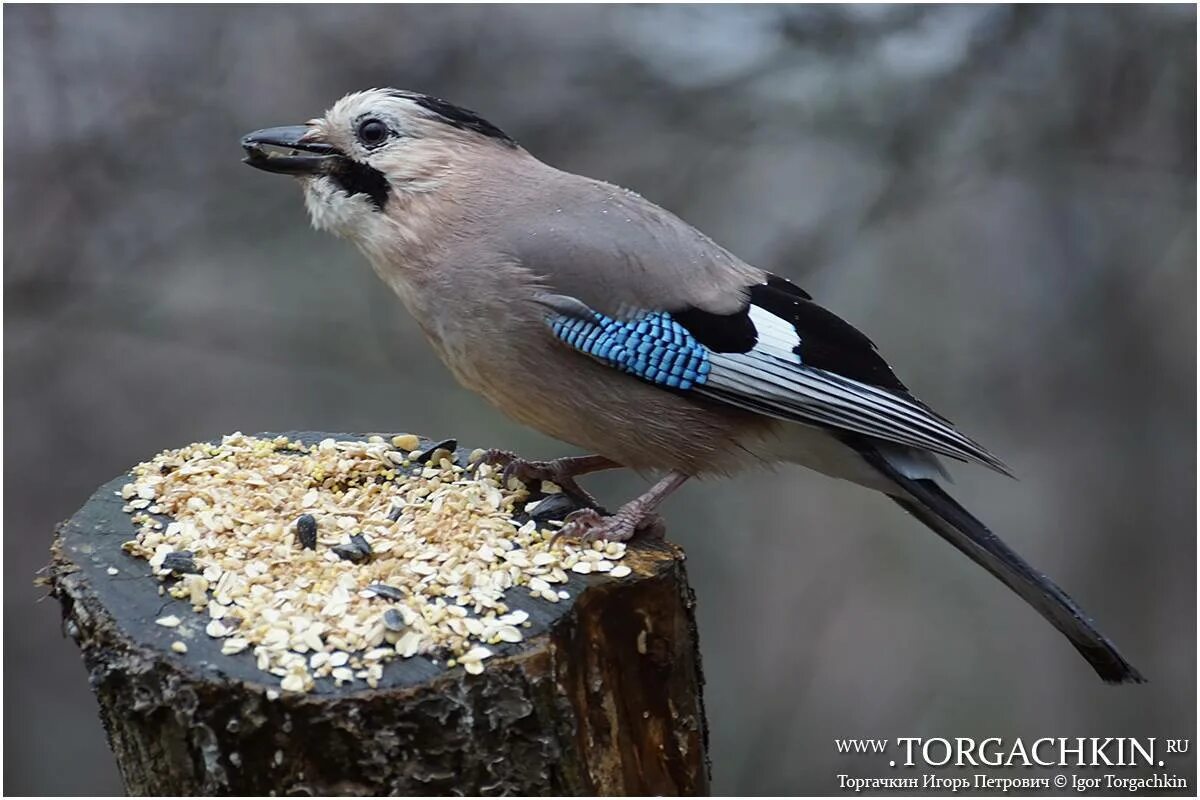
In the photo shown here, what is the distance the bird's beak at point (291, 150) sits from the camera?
9.18ft

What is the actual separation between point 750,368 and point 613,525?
0.45 metres

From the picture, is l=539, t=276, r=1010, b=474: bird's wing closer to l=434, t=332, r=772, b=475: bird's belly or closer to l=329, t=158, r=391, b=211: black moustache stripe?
l=434, t=332, r=772, b=475: bird's belly

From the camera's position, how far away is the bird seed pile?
2.07 meters

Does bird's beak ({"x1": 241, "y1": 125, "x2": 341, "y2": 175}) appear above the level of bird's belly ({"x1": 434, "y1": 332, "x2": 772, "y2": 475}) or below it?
above

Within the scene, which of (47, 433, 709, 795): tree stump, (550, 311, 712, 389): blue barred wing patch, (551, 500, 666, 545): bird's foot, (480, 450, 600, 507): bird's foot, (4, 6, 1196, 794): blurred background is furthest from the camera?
(4, 6, 1196, 794): blurred background

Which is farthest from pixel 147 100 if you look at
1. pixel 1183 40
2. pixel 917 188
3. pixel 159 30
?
pixel 1183 40

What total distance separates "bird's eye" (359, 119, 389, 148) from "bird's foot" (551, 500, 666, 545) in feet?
3.16

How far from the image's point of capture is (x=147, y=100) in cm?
416

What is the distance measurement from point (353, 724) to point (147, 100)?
9.51 ft

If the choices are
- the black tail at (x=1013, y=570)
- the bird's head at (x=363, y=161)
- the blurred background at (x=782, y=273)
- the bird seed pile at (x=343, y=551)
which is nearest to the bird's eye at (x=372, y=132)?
the bird's head at (x=363, y=161)

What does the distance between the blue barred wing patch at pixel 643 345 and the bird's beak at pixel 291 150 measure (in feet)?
2.19

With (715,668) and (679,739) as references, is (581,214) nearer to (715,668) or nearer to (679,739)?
(679,739)

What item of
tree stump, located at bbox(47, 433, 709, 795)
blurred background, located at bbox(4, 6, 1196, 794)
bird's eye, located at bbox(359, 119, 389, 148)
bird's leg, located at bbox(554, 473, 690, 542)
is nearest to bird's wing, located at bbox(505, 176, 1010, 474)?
bird's leg, located at bbox(554, 473, 690, 542)

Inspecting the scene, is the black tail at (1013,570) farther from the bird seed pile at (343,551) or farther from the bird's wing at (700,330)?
the bird seed pile at (343,551)
